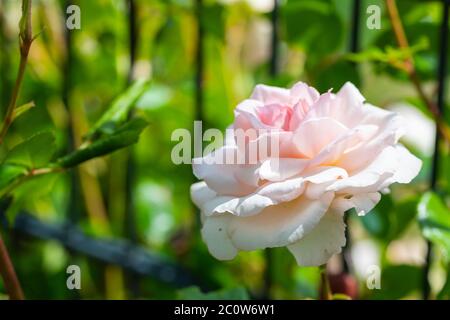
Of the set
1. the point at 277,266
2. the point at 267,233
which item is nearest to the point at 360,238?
the point at 277,266

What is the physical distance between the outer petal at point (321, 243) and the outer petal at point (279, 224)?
23 millimetres

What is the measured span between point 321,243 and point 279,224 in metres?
0.04

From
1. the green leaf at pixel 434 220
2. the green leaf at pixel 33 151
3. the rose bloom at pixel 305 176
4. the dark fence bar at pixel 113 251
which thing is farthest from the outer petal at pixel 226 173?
the dark fence bar at pixel 113 251

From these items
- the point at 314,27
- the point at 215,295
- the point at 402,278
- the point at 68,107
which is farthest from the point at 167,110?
the point at 215,295

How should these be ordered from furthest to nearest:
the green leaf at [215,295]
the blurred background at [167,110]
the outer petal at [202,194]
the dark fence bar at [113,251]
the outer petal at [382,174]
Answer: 1. the dark fence bar at [113,251]
2. the blurred background at [167,110]
3. the green leaf at [215,295]
4. the outer petal at [202,194]
5. the outer petal at [382,174]

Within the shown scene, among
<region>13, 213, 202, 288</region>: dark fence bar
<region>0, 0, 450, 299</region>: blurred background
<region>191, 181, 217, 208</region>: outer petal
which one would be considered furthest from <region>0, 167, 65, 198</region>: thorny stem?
<region>13, 213, 202, 288</region>: dark fence bar

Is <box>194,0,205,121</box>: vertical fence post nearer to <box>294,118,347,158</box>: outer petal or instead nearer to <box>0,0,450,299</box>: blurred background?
<box>0,0,450,299</box>: blurred background

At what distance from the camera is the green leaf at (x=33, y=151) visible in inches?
36.4

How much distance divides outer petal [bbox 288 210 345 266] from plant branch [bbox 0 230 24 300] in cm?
29

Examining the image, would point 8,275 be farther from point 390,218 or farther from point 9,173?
point 390,218

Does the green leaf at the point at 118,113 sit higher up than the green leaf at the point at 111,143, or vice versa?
the green leaf at the point at 118,113

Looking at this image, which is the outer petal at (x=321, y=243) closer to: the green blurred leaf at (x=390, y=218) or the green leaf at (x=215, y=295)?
the green leaf at (x=215, y=295)

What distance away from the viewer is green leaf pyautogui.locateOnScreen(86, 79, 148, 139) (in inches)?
39.7
